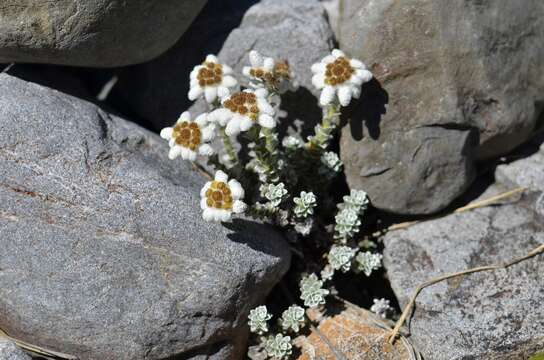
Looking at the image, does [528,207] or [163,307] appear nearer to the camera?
[163,307]

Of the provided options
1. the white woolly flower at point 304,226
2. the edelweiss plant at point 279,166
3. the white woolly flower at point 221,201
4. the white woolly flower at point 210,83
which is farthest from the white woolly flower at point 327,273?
the white woolly flower at point 210,83

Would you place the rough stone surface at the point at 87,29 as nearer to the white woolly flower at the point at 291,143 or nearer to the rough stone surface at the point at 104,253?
the rough stone surface at the point at 104,253

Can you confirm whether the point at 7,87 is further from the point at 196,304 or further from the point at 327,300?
the point at 327,300

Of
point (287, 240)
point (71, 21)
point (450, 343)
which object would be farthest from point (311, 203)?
point (71, 21)

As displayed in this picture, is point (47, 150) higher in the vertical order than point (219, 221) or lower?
higher

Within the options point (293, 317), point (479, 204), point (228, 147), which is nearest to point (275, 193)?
point (228, 147)

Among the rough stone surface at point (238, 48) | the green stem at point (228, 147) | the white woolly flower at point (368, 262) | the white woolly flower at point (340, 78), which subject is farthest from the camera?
the rough stone surface at point (238, 48)

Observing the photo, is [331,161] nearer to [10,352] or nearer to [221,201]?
[221,201]

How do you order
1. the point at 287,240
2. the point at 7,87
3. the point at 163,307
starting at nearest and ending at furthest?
the point at 163,307, the point at 7,87, the point at 287,240
